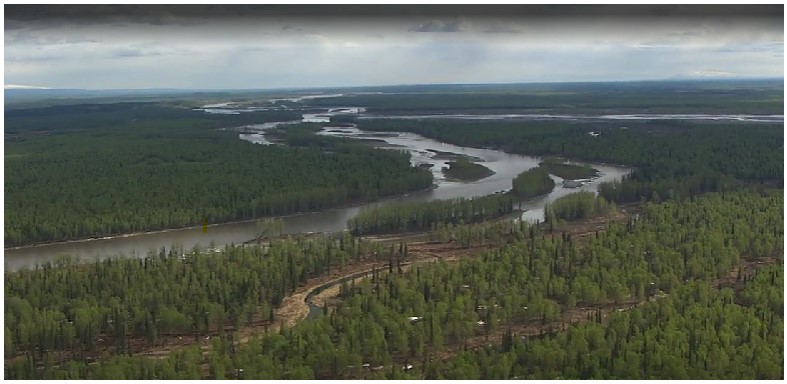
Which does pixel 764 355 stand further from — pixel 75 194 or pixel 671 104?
pixel 671 104

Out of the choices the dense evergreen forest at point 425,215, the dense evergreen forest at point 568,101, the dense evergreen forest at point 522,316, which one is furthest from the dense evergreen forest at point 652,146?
the dense evergreen forest at point 522,316

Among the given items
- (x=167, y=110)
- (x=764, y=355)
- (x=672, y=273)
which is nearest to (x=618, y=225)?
(x=672, y=273)

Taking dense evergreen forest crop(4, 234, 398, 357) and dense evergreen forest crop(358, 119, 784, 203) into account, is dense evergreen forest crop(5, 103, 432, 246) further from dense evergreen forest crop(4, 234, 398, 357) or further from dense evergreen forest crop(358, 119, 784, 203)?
dense evergreen forest crop(358, 119, 784, 203)

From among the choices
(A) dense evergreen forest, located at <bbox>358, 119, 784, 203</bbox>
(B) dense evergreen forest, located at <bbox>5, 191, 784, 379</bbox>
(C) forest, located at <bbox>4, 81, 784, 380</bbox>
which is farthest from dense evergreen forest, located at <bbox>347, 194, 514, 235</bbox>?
(A) dense evergreen forest, located at <bbox>358, 119, 784, 203</bbox>

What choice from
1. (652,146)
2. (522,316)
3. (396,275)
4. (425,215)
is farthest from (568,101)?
(522,316)

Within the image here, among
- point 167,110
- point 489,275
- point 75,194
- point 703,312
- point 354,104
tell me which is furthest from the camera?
point 167,110

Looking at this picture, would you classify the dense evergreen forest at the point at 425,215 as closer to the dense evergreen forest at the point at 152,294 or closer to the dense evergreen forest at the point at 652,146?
the dense evergreen forest at the point at 152,294
